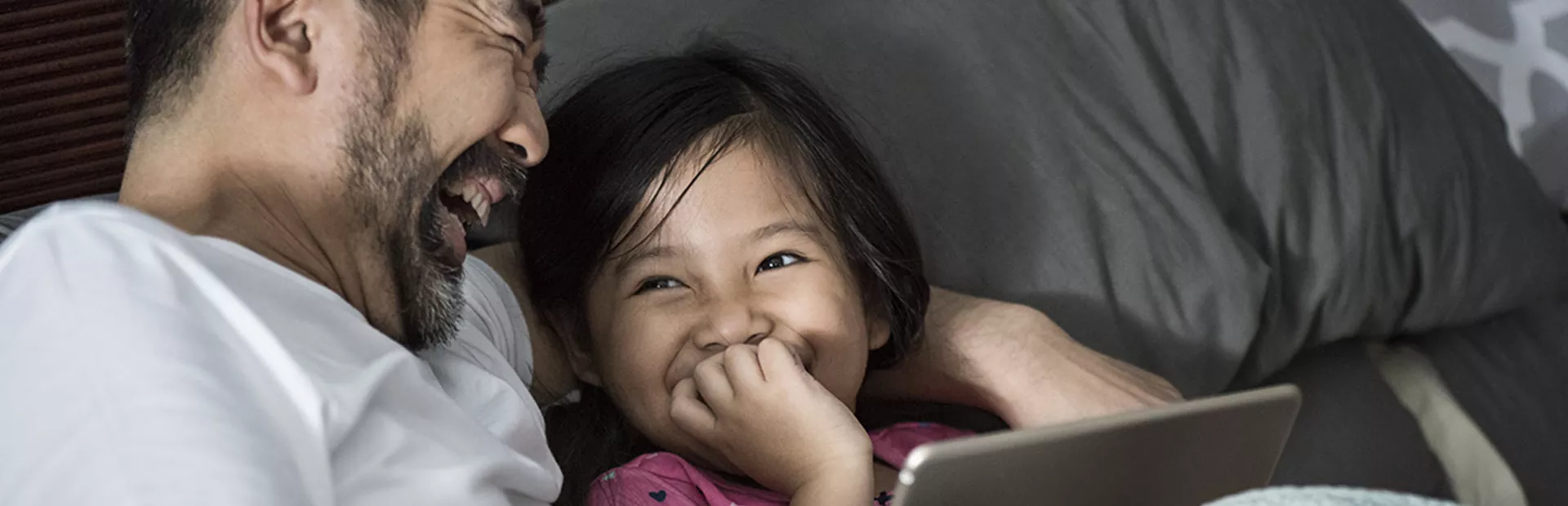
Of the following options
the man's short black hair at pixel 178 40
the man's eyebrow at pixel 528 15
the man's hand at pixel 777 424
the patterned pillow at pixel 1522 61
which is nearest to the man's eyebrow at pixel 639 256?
the man's hand at pixel 777 424

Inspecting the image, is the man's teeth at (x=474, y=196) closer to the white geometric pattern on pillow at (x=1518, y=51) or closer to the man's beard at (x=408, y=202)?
the man's beard at (x=408, y=202)

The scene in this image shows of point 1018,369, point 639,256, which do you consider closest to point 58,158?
point 639,256

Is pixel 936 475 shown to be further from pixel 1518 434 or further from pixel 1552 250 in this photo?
pixel 1552 250

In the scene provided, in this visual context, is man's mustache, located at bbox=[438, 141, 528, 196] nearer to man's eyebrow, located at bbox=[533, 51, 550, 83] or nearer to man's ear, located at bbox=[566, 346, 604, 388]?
man's eyebrow, located at bbox=[533, 51, 550, 83]

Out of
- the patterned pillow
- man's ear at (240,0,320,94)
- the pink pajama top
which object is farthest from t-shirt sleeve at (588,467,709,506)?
the patterned pillow

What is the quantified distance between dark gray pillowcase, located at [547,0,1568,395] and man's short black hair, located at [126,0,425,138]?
0.38 meters

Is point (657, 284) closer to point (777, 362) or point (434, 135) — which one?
point (777, 362)

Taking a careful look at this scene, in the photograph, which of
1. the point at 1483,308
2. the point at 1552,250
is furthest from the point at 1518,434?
the point at 1552,250

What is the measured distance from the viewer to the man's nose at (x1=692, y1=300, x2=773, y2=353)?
3.62 ft

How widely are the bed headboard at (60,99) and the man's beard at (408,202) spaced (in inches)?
18.7

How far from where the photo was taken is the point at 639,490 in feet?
3.59

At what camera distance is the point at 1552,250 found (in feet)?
5.18

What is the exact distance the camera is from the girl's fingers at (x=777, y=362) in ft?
3.44

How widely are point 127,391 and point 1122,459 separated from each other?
21.0 inches
